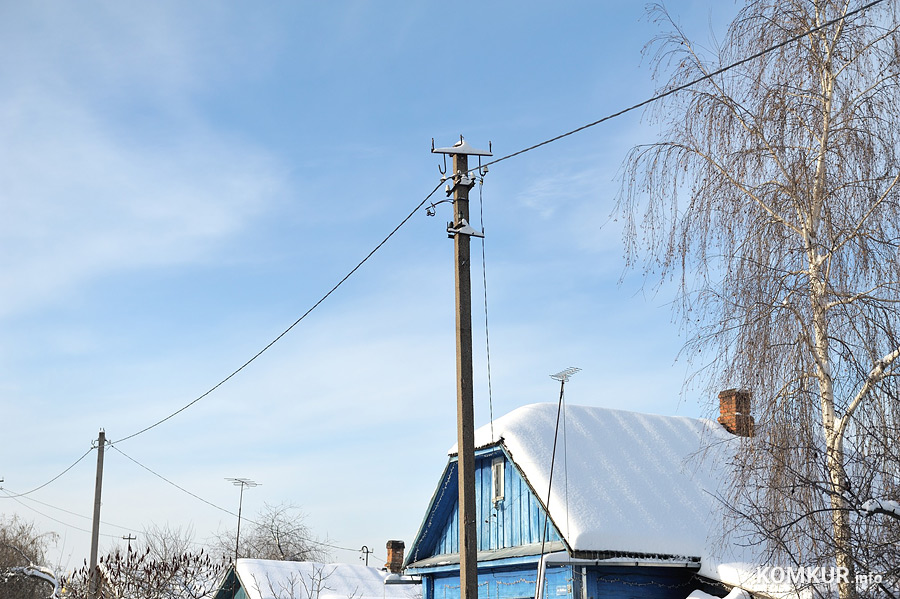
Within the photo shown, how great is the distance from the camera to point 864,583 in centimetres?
750

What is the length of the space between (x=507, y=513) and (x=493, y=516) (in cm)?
46

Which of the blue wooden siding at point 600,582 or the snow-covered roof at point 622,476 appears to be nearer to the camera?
the blue wooden siding at point 600,582

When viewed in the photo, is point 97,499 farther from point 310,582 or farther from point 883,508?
point 883,508

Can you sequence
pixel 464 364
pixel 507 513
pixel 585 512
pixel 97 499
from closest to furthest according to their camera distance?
pixel 464 364 < pixel 585 512 < pixel 507 513 < pixel 97 499

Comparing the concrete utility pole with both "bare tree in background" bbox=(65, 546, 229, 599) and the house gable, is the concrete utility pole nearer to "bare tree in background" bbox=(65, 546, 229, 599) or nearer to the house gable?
"bare tree in background" bbox=(65, 546, 229, 599)

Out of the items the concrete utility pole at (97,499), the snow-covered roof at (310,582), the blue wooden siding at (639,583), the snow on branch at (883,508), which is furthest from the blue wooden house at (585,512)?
the concrete utility pole at (97,499)

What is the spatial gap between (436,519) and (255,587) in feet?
30.0

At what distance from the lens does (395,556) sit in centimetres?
2323

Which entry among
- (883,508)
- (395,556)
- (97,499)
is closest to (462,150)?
(883,508)

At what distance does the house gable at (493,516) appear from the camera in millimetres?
16122

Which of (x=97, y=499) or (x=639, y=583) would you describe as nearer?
(x=639, y=583)

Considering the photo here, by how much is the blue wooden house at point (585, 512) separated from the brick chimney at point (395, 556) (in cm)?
382

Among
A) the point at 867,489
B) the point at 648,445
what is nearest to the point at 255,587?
the point at 648,445

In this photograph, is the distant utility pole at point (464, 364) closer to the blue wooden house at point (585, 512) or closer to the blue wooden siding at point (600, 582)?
the blue wooden house at point (585, 512)
